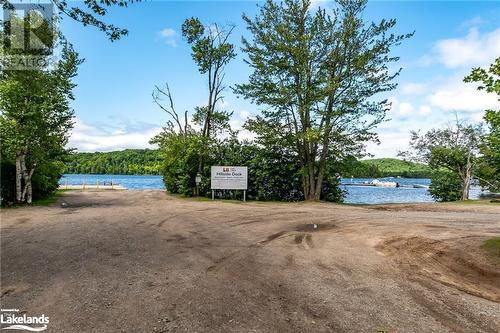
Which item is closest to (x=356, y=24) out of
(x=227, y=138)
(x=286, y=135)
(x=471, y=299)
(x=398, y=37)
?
(x=398, y=37)

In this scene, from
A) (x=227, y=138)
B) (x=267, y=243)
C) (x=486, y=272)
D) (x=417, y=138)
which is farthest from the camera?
(x=417, y=138)

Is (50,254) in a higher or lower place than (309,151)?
lower

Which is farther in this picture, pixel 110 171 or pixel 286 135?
pixel 110 171

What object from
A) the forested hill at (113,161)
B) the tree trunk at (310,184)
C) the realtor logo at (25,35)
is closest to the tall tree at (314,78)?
the tree trunk at (310,184)

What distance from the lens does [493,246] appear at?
8352 millimetres

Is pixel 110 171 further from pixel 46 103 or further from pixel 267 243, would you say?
pixel 267 243

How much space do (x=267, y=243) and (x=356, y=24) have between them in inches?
824

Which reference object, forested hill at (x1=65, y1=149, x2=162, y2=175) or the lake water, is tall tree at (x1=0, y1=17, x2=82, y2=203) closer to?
the lake water

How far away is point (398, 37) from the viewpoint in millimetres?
24188

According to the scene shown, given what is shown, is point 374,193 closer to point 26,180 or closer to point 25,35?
point 26,180

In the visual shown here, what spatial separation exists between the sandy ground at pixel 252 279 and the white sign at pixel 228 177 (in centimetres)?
1437

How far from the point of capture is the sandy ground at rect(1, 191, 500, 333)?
4.50 meters

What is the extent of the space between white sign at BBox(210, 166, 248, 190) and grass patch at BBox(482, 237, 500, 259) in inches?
709

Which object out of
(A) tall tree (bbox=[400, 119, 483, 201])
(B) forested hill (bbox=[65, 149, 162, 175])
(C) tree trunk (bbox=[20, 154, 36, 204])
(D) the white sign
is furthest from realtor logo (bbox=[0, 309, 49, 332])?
(B) forested hill (bbox=[65, 149, 162, 175])
